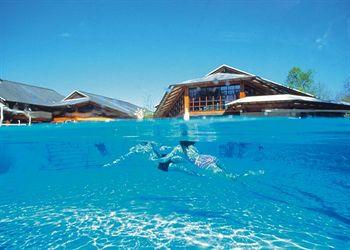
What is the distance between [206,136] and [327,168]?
2184 cm

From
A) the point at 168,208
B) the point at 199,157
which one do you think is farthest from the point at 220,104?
the point at 168,208

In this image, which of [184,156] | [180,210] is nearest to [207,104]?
[184,156]

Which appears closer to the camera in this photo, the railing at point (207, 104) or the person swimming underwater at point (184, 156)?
the railing at point (207, 104)

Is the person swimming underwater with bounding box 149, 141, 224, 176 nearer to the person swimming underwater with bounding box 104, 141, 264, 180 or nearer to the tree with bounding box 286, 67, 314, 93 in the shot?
the person swimming underwater with bounding box 104, 141, 264, 180

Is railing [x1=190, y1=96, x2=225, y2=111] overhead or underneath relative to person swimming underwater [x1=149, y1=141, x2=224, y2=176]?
overhead

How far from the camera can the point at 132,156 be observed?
31859mm

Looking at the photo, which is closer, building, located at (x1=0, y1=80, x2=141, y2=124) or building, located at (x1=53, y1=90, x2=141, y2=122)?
building, located at (x1=0, y1=80, x2=141, y2=124)

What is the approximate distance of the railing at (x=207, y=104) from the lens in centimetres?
2058

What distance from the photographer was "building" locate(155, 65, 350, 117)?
16.2 m

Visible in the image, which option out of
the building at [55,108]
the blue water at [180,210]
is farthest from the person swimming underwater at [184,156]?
the blue water at [180,210]

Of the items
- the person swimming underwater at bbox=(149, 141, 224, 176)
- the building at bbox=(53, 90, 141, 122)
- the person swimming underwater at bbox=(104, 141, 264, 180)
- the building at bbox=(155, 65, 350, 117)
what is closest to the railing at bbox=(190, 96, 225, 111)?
the building at bbox=(155, 65, 350, 117)

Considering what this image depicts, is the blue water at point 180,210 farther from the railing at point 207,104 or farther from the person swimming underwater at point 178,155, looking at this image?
the person swimming underwater at point 178,155

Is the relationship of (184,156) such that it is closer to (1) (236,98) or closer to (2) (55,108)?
(1) (236,98)

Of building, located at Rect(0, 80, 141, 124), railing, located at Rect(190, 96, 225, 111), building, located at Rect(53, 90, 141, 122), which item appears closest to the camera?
railing, located at Rect(190, 96, 225, 111)
